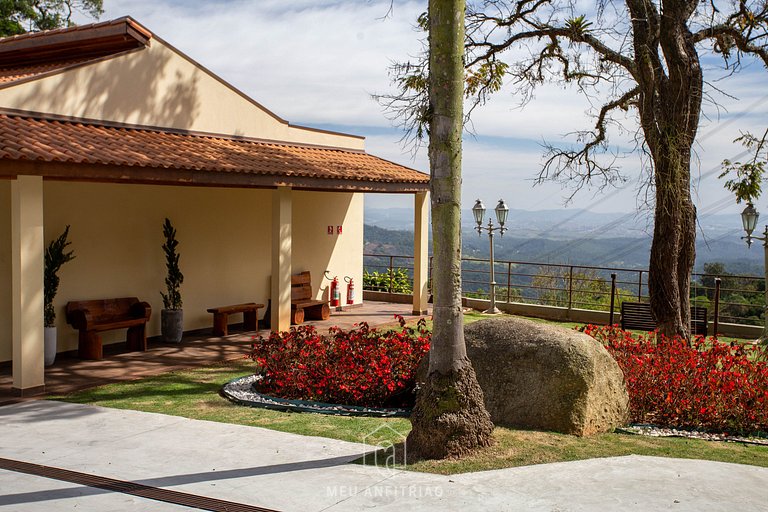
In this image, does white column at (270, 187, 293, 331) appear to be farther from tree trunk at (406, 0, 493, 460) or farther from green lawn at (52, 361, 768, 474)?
tree trunk at (406, 0, 493, 460)

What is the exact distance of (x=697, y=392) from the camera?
7.91 metres

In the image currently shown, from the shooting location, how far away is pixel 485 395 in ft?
24.4

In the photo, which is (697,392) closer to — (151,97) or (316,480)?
(316,480)

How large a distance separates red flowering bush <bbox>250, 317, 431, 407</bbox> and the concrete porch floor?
2076 mm

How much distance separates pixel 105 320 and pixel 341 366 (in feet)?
16.0

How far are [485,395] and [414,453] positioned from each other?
1480mm

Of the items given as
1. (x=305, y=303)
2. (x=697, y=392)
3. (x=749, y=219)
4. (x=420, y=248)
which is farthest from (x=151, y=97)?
(x=749, y=219)

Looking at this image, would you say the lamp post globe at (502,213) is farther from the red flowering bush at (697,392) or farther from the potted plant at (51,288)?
the potted plant at (51,288)

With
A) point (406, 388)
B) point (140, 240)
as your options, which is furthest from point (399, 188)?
point (406, 388)

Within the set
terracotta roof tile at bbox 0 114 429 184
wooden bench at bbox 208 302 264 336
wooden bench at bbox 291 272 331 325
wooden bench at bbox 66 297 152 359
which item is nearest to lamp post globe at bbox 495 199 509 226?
terracotta roof tile at bbox 0 114 429 184

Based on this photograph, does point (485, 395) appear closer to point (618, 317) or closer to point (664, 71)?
point (664, 71)

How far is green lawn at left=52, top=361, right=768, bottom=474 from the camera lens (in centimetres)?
614

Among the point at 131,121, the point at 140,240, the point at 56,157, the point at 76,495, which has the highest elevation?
the point at 131,121

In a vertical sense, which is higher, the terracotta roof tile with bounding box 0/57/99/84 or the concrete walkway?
the terracotta roof tile with bounding box 0/57/99/84
